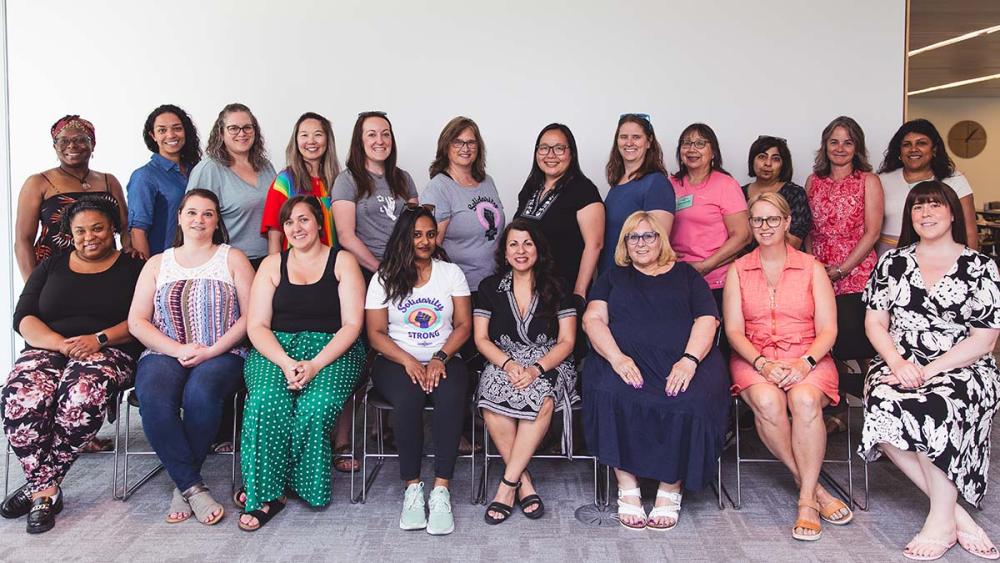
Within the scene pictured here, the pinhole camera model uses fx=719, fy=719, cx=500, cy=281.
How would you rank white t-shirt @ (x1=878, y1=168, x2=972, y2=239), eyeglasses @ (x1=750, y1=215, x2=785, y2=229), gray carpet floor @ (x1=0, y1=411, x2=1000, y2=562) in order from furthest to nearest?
white t-shirt @ (x1=878, y1=168, x2=972, y2=239) → eyeglasses @ (x1=750, y1=215, x2=785, y2=229) → gray carpet floor @ (x1=0, y1=411, x2=1000, y2=562)

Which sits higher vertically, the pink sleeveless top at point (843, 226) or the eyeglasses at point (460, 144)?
the eyeglasses at point (460, 144)

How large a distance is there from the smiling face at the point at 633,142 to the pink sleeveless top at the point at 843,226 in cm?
107

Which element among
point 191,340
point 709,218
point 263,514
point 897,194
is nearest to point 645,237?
point 709,218

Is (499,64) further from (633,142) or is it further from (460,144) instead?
(633,142)

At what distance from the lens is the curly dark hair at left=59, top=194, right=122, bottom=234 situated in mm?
3225

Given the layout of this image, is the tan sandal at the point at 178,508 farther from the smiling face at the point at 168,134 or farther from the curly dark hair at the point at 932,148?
the curly dark hair at the point at 932,148

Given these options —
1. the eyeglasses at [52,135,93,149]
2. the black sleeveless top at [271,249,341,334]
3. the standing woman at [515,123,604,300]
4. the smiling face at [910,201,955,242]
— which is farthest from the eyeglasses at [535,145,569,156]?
the eyeglasses at [52,135,93,149]

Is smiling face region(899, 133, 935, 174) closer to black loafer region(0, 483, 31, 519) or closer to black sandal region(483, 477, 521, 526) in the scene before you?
black sandal region(483, 477, 521, 526)

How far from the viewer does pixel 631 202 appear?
136 inches

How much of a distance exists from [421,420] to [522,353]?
1.70ft

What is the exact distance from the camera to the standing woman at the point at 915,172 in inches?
146

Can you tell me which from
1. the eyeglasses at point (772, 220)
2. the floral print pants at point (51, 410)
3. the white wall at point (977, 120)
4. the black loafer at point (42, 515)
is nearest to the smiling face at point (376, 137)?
the floral print pants at point (51, 410)

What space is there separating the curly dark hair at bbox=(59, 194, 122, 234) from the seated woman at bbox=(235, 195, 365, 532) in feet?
2.52

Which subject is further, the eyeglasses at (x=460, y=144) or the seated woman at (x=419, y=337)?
the eyeglasses at (x=460, y=144)
